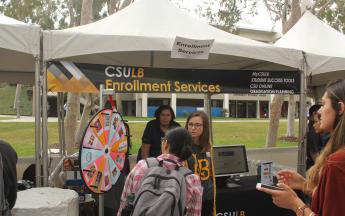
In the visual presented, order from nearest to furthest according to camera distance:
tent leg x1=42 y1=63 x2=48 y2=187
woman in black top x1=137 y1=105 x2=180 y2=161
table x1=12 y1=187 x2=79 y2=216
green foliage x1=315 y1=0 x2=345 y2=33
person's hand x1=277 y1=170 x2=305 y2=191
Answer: person's hand x1=277 y1=170 x2=305 y2=191
table x1=12 y1=187 x2=79 y2=216
tent leg x1=42 y1=63 x2=48 y2=187
woman in black top x1=137 y1=105 x2=180 y2=161
green foliage x1=315 y1=0 x2=345 y2=33

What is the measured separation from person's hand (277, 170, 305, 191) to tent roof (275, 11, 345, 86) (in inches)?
120

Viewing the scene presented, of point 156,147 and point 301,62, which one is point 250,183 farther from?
point 301,62

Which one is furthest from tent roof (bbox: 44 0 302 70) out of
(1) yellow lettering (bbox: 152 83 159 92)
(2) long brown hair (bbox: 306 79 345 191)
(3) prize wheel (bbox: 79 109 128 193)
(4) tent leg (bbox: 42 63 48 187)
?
(2) long brown hair (bbox: 306 79 345 191)

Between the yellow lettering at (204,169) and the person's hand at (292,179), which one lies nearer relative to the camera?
the person's hand at (292,179)

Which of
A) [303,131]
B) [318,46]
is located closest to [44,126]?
[303,131]

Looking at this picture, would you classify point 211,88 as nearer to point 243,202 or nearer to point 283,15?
point 243,202

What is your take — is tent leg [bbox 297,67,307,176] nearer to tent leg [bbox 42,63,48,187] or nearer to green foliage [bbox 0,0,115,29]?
tent leg [bbox 42,63,48,187]

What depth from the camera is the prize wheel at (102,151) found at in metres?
3.33

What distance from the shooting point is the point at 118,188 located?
14.8 ft

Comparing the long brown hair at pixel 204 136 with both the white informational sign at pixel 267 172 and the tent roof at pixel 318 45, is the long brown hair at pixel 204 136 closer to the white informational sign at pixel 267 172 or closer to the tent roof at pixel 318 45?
the white informational sign at pixel 267 172

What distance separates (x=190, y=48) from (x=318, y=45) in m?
2.33

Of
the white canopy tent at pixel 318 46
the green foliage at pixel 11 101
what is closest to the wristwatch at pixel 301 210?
the white canopy tent at pixel 318 46

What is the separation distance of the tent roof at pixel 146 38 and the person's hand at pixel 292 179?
2409mm

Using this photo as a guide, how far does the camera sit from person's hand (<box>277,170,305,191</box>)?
2293mm
